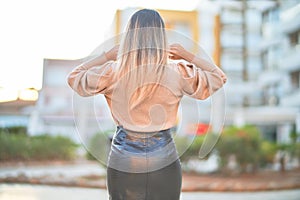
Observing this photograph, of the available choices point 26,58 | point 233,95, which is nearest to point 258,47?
point 233,95

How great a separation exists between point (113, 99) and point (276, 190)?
337cm

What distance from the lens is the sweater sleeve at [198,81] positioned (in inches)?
27.5

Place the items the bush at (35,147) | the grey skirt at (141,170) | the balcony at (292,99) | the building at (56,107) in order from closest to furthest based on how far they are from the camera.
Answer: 1. the grey skirt at (141,170)
2. the building at (56,107)
3. the bush at (35,147)
4. the balcony at (292,99)

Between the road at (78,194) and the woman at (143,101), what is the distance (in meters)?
2.44

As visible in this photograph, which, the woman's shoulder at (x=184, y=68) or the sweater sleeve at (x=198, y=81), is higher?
the woman's shoulder at (x=184, y=68)

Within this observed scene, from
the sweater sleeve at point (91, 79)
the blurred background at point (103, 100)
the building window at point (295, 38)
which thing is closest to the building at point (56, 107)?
the blurred background at point (103, 100)

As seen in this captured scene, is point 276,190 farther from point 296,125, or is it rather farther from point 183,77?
point 183,77

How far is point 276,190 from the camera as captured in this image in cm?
378

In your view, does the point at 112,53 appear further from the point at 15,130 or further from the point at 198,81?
the point at 15,130

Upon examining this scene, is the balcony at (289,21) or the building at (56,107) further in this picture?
the balcony at (289,21)

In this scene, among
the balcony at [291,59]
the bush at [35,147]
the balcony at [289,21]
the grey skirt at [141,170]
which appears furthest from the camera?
the balcony at [291,59]

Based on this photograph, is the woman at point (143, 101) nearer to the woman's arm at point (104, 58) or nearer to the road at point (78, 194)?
the woman's arm at point (104, 58)

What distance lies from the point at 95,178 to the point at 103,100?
10.8 ft

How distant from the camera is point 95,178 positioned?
402 centimetres
